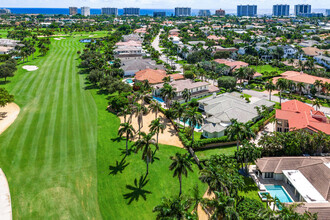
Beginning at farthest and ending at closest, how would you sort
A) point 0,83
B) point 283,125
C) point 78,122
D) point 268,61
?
point 268,61
point 0,83
point 78,122
point 283,125

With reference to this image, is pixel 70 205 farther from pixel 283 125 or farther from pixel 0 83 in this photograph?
pixel 0 83

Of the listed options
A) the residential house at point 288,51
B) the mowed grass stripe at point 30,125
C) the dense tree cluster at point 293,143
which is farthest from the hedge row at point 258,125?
the residential house at point 288,51

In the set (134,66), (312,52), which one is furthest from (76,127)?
(312,52)

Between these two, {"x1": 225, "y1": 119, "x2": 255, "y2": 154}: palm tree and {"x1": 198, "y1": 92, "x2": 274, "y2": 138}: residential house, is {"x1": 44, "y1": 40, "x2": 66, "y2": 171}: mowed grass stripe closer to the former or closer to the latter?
{"x1": 198, "y1": 92, "x2": 274, "y2": 138}: residential house

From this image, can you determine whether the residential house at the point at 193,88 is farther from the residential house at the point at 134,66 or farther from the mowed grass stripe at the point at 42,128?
the mowed grass stripe at the point at 42,128

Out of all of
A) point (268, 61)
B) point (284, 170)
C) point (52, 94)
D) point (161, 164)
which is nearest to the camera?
point (284, 170)

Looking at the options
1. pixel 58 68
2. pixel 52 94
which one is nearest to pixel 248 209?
pixel 52 94

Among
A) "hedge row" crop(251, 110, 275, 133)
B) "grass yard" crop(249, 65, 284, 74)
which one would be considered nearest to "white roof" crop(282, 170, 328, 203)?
"hedge row" crop(251, 110, 275, 133)
